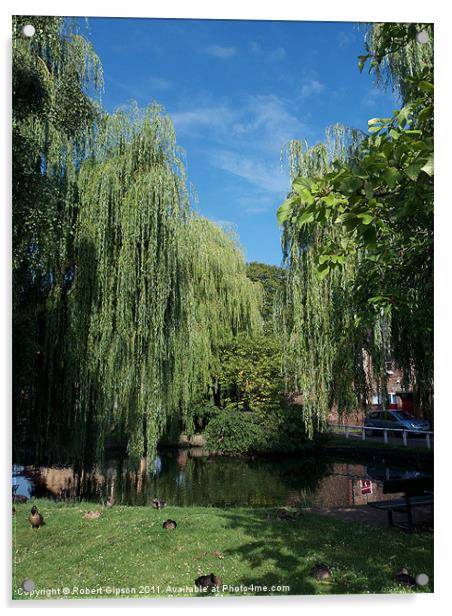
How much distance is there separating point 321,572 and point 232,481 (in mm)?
4082

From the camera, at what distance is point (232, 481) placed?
298 inches

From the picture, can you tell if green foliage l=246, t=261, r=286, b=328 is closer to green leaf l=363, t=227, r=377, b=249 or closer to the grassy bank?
the grassy bank

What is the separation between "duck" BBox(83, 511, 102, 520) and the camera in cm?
487

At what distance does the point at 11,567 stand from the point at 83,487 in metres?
2.36

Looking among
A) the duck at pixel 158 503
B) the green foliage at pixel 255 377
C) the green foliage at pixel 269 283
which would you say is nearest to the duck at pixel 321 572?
the duck at pixel 158 503

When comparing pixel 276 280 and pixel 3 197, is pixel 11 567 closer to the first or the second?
pixel 3 197

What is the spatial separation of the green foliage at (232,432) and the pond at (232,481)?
0.63 feet

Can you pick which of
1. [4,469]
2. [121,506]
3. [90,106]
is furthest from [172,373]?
[90,106]

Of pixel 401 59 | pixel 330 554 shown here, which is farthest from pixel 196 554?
pixel 401 59

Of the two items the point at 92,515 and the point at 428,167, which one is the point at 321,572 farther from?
the point at 428,167

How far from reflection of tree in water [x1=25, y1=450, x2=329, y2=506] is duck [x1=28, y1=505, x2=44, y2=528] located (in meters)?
0.94

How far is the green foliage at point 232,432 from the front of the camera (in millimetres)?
7273

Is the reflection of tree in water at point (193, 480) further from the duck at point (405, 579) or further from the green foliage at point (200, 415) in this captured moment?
the duck at point (405, 579)

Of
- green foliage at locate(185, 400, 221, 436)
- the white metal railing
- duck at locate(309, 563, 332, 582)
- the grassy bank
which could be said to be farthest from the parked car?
green foliage at locate(185, 400, 221, 436)
